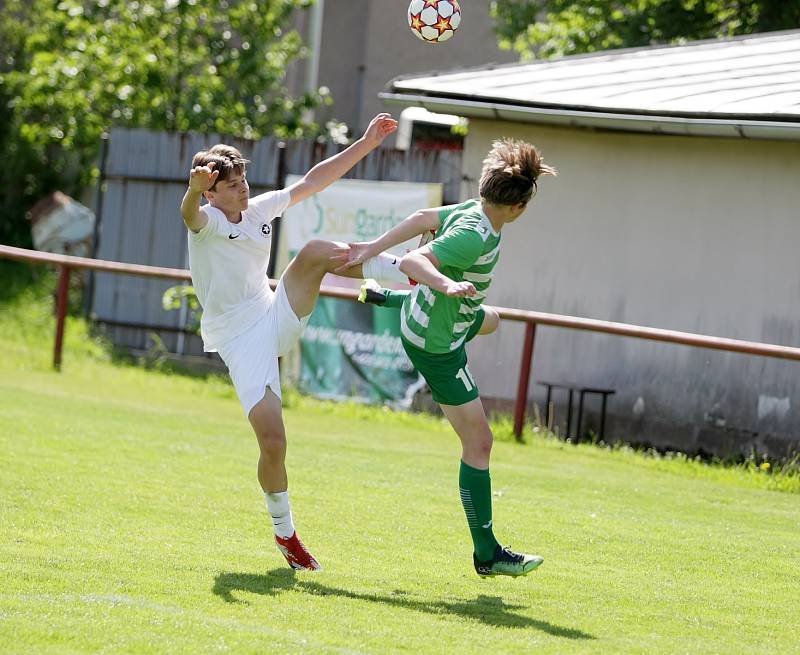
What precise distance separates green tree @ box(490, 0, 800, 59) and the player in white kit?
1490 cm

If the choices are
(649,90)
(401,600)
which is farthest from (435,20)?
(649,90)

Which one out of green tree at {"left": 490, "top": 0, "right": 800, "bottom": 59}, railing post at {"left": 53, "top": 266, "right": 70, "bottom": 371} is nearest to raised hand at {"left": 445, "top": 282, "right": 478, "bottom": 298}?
railing post at {"left": 53, "top": 266, "right": 70, "bottom": 371}

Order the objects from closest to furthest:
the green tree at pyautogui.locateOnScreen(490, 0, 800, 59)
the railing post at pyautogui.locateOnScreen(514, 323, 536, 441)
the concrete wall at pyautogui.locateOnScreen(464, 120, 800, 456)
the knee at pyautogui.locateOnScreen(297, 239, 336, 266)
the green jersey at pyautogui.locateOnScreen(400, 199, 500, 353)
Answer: the green jersey at pyautogui.locateOnScreen(400, 199, 500, 353)
the knee at pyautogui.locateOnScreen(297, 239, 336, 266)
the railing post at pyautogui.locateOnScreen(514, 323, 536, 441)
the concrete wall at pyautogui.locateOnScreen(464, 120, 800, 456)
the green tree at pyautogui.locateOnScreen(490, 0, 800, 59)

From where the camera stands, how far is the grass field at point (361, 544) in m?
5.53

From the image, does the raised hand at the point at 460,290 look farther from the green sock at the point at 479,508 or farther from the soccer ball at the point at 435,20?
the soccer ball at the point at 435,20

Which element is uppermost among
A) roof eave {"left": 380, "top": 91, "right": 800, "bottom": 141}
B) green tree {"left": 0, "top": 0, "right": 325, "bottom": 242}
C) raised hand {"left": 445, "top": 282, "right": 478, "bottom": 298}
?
green tree {"left": 0, "top": 0, "right": 325, "bottom": 242}

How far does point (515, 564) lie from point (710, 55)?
10399 millimetres

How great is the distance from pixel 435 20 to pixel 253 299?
3.39 meters

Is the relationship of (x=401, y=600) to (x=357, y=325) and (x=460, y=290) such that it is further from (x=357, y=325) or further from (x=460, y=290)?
→ (x=357, y=325)

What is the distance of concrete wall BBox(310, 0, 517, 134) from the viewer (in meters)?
27.1

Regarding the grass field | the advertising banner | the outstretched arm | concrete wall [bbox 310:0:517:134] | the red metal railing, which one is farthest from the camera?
concrete wall [bbox 310:0:517:134]

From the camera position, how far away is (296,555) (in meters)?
6.71

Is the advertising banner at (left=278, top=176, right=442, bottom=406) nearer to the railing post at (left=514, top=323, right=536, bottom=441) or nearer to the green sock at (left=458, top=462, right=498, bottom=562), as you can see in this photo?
the railing post at (left=514, top=323, right=536, bottom=441)

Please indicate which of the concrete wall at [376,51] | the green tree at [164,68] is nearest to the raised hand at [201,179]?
the green tree at [164,68]
